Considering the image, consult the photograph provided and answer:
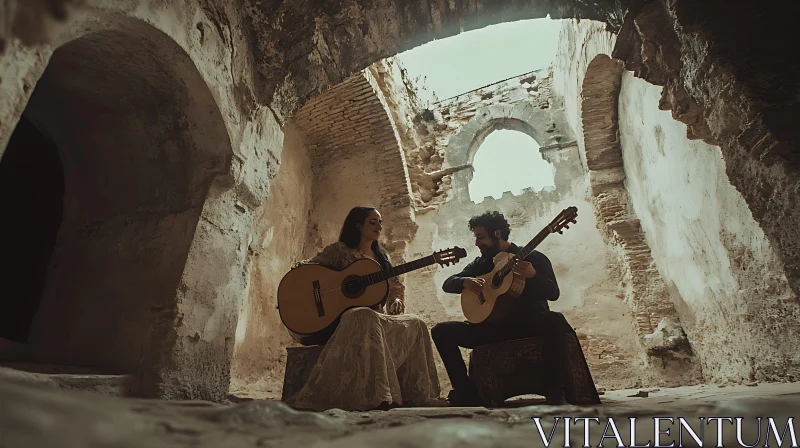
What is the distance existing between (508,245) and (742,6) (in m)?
1.60

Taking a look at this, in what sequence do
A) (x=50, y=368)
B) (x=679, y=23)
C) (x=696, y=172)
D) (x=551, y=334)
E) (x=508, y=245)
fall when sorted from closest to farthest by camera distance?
(x=50, y=368)
(x=679, y=23)
(x=551, y=334)
(x=508, y=245)
(x=696, y=172)

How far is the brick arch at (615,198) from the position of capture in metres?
4.45

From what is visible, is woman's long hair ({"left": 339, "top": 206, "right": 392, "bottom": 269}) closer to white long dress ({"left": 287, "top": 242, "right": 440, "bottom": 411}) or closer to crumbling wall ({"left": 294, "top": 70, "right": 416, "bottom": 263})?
white long dress ({"left": 287, "top": 242, "right": 440, "bottom": 411})

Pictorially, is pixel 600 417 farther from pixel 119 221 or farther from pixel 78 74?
pixel 78 74

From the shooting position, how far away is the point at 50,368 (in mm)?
1648

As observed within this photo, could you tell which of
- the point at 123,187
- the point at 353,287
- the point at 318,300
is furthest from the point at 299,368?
the point at 123,187

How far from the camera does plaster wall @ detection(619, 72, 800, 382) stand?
2.39 m

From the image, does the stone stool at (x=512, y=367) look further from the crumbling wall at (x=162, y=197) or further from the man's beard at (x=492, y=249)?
the crumbling wall at (x=162, y=197)

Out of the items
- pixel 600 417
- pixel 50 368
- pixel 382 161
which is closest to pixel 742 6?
pixel 600 417

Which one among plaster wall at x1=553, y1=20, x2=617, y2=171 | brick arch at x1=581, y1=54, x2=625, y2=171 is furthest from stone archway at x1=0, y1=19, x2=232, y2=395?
brick arch at x1=581, y1=54, x2=625, y2=171

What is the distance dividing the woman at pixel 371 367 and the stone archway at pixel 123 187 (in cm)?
67

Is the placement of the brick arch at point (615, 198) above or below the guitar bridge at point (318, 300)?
above

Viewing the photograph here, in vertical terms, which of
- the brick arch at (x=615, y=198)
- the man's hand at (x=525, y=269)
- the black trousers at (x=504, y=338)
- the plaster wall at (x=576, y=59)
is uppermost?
the plaster wall at (x=576, y=59)

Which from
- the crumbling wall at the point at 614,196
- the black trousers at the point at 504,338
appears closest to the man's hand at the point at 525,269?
the black trousers at the point at 504,338
